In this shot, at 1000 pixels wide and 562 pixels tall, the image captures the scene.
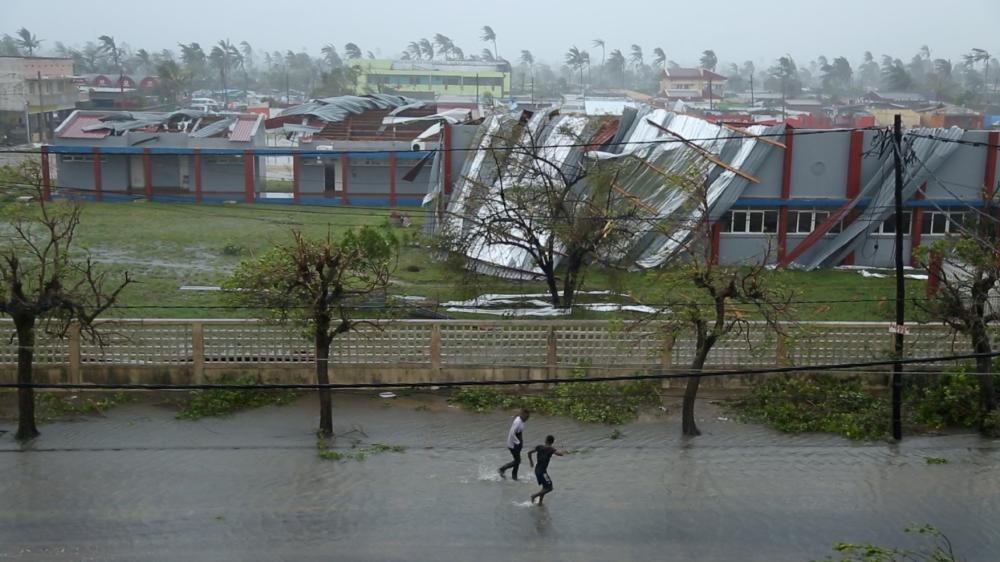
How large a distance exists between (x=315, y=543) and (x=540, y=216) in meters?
11.6

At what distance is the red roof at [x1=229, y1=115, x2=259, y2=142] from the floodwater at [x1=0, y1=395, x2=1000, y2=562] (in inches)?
1175

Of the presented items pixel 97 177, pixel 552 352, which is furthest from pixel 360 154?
pixel 552 352

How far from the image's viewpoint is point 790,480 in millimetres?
13148

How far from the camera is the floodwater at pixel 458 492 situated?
11.2m

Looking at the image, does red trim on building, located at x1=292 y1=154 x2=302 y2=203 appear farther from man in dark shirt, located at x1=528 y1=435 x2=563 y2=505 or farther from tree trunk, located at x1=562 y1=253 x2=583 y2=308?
man in dark shirt, located at x1=528 y1=435 x2=563 y2=505

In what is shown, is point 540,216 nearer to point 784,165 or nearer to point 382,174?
point 784,165

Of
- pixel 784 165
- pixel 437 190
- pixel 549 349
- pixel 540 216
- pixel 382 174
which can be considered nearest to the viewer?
pixel 549 349

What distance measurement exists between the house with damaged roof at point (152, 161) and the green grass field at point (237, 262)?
2267 millimetres

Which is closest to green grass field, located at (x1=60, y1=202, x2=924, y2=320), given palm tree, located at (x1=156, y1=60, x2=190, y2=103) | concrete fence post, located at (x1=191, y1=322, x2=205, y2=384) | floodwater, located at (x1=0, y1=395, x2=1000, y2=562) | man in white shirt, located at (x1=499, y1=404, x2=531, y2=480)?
concrete fence post, located at (x1=191, y1=322, x2=205, y2=384)

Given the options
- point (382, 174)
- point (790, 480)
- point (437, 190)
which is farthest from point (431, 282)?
point (382, 174)

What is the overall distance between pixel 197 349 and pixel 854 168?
17.4 meters

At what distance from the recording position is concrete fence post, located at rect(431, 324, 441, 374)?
16.2 m

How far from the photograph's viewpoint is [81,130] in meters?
42.4

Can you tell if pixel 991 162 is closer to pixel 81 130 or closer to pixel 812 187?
pixel 812 187
